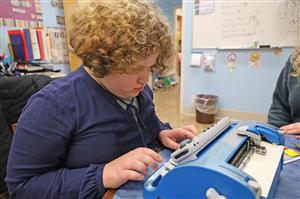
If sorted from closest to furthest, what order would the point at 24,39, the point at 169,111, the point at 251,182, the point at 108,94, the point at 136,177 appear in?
1. the point at 251,182
2. the point at 136,177
3. the point at 108,94
4. the point at 24,39
5. the point at 169,111

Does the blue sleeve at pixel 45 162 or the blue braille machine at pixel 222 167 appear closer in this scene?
the blue braille machine at pixel 222 167

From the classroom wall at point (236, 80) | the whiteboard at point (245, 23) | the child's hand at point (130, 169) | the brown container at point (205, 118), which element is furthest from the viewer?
the brown container at point (205, 118)

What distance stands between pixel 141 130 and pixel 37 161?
26 cm

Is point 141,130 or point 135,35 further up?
point 135,35

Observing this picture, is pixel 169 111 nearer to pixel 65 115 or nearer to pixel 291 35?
pixel 291 35

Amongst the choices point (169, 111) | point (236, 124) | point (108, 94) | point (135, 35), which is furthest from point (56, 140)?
point (169, 111)

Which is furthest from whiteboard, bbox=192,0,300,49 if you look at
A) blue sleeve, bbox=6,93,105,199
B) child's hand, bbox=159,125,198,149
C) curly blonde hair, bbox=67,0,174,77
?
blue sleeve, bbox=6,93,105,199

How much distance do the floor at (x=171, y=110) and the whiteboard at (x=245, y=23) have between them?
91 centimetres

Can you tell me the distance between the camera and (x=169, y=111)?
3.21 meters

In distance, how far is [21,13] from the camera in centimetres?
203

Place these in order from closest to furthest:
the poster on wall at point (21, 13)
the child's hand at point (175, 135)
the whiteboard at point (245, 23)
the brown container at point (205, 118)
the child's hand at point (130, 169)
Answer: the child's hand at point (130, 169) → the child's hand at point (175, 135) → the poster on wall at point (21, 13) → the whiteboard at point (245, 23) → the brown container at point (205, 118)

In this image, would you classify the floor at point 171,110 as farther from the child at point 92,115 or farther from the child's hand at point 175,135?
the child at point 92,115

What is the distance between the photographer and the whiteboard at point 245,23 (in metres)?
2.30

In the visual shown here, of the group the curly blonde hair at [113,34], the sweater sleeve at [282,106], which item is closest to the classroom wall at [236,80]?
the sweater sleeve at [282,106]
